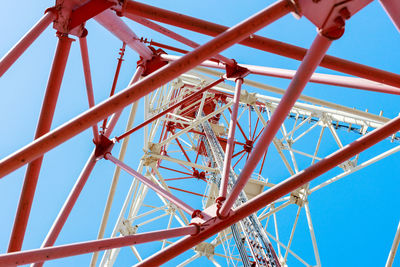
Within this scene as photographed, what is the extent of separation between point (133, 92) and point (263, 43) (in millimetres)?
2929

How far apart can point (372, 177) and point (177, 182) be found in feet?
51.9

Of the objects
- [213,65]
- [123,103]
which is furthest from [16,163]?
[213,65]

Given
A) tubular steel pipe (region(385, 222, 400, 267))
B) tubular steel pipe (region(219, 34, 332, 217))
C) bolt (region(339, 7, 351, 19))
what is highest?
bolt (region(339, 7, 351, 19))

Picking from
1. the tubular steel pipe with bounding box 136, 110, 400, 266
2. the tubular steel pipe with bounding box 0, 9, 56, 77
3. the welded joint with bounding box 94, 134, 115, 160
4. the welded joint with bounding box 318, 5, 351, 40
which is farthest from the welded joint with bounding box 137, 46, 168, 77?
the welded joint with bounding box 318, 5, 351, 40

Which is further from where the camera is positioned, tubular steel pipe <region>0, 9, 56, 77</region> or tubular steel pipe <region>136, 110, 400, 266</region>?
tubular steel pipe <region>0, 9, 56, 77</region>

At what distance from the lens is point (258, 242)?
40.4 ft

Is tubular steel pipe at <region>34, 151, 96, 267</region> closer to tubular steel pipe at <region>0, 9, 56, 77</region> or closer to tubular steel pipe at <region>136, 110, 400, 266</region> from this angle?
tubular steel pipe at <region>136, 110, 400, 266</region>

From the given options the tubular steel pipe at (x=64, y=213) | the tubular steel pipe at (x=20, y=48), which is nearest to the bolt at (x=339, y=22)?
the tubular steel pipe at (x=20, y=48)

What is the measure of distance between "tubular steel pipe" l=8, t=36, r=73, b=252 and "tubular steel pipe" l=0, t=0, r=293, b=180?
4.51ft

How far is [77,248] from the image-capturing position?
6527 millimetres

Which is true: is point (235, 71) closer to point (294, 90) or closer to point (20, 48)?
point (294, 90)

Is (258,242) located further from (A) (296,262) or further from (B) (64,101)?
(A) (296,262)

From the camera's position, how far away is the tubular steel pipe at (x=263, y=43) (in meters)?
7.30

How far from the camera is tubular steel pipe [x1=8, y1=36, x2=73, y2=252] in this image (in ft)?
22.6
